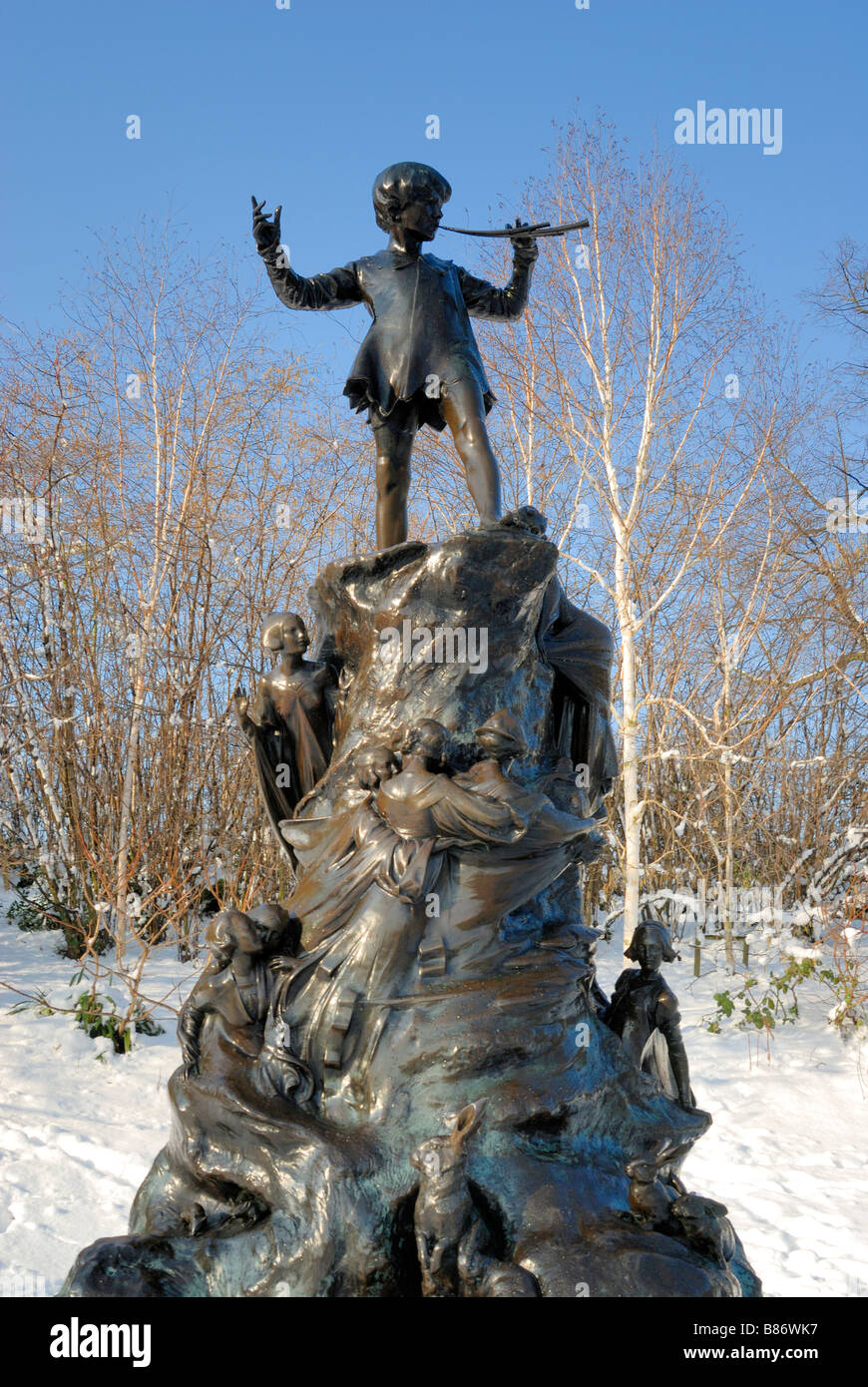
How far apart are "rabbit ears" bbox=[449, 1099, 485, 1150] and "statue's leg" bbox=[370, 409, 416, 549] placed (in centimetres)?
213

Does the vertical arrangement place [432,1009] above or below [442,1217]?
above

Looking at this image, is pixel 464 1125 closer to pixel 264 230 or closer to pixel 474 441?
pixel 474 441

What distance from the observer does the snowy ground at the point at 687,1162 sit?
5266 millimetres

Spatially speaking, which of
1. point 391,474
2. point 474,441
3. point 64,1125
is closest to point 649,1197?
point 474,441

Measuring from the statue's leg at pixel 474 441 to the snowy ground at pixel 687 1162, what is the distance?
3.41 meters

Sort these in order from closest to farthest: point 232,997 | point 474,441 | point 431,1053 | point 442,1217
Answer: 1. point 442,1217
2. point 431,1053
3. point 232,997
4. point 474,441

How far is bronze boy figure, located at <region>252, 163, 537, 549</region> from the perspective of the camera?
Answer: 4.18 meters

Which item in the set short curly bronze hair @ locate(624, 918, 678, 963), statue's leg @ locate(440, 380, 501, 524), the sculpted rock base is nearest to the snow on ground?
the sculpted rock base

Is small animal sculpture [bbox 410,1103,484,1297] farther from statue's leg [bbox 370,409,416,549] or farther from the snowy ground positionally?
the snowy ground

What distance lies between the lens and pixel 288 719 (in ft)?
12.9

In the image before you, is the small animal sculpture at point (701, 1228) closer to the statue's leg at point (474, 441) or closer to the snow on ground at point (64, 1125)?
the statue's leg at point (474, 441)

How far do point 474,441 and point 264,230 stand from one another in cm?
99

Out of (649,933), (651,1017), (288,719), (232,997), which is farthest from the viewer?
(288,719)

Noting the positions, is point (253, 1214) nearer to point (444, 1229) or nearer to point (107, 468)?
point (444, 1229)
